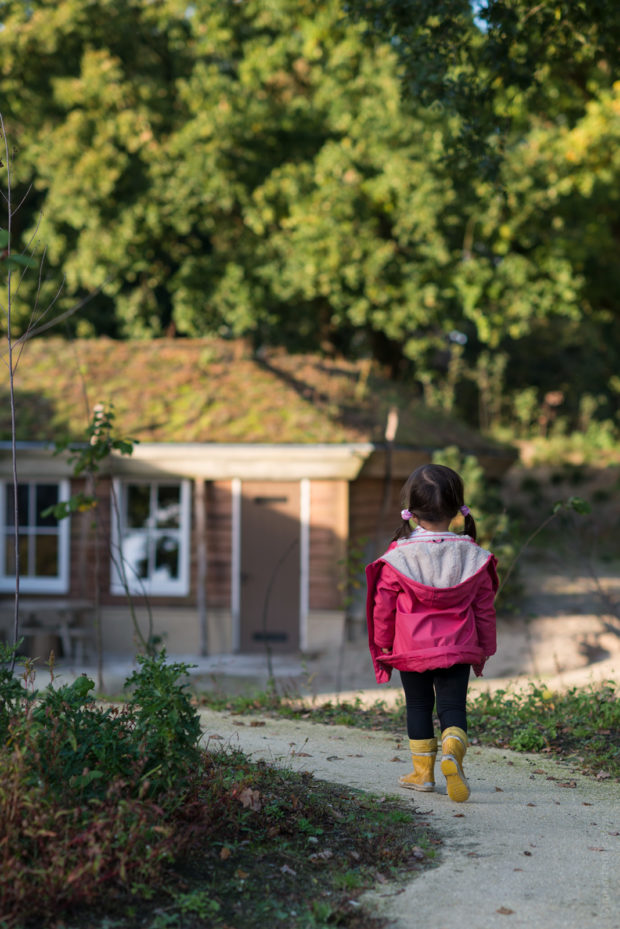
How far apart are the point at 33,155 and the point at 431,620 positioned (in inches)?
704

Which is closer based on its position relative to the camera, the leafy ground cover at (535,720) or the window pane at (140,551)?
the leafy ground cover at (535,720)

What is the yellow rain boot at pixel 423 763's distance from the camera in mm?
4668

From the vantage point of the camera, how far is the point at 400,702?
7.24 metres

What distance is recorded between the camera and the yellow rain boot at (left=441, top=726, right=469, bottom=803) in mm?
4406

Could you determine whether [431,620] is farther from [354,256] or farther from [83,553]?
[354,256]

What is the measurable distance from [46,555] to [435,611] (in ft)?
39.2

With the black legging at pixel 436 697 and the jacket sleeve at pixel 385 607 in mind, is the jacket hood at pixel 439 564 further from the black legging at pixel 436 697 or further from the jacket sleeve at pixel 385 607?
the black legging at pixel 436 697

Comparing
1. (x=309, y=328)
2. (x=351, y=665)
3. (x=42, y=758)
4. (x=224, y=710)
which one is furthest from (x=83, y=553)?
(x=42, y=758)

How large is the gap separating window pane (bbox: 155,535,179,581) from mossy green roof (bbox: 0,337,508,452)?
173cm

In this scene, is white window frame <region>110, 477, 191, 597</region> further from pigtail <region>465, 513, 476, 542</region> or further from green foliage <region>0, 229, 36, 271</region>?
green foliage <region>0, 229, 36, 271</region>

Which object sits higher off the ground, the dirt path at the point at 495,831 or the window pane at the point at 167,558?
the dirt path at the point at 495,831

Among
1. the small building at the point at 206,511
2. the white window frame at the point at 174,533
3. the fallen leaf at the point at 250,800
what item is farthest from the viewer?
the white window frame at the point at 174,533

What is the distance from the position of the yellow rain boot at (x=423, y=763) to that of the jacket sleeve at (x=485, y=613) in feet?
1.75

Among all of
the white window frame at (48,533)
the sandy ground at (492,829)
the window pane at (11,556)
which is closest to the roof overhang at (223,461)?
the white window frame at (48,533)
